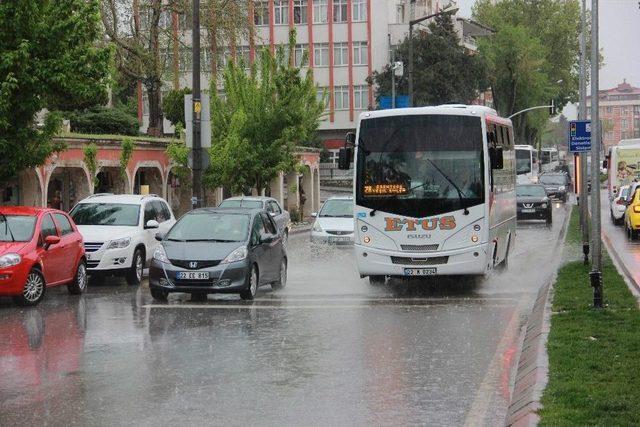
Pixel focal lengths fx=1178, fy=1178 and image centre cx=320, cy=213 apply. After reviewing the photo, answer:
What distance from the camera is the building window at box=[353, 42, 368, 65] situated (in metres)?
90.8

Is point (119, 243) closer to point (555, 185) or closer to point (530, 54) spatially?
point (555, 185)

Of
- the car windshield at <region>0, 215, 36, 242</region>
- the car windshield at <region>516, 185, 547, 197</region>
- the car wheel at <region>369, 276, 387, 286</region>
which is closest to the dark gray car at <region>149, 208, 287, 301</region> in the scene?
the car windshield at <region>0, 215, 36, 242</region>

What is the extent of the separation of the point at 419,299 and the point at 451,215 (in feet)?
5.84

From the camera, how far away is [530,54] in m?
105

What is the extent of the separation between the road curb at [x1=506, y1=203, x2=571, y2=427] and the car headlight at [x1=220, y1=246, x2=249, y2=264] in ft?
16.0

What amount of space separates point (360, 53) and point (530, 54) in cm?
2109

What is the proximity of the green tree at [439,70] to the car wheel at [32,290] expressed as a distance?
2564 inches

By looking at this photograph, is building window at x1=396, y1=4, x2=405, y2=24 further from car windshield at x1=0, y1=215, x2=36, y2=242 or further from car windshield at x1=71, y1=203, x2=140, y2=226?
car windshield at x1=0, y1=215, x2=36, y2=242

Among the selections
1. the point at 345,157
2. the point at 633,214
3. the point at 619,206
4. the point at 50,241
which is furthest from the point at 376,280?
the point at 619,206

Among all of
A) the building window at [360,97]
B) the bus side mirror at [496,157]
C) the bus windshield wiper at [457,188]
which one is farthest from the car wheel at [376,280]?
the building window at [360,97]

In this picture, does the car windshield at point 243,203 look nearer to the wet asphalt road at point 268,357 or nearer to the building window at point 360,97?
the wet asphalt road at point 268,357

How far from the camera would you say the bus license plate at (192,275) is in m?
18.8

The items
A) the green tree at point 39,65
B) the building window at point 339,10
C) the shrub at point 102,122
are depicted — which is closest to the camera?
the green tree at point 39,65

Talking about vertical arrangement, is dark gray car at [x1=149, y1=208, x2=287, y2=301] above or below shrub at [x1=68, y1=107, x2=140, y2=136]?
below
